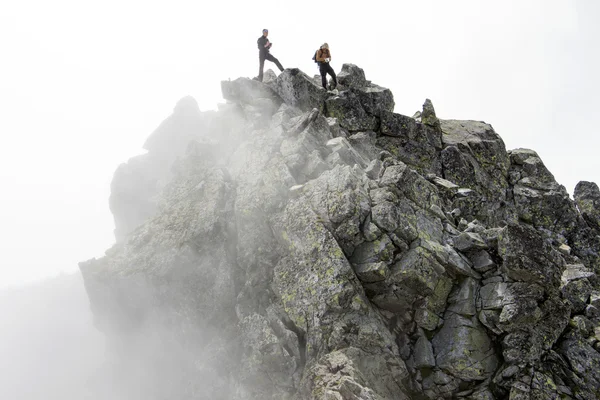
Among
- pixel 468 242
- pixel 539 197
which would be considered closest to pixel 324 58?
pixel 468 242

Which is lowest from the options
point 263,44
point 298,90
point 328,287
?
point 328,287

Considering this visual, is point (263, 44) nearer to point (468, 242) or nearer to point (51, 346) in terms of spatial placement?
point (468, 242)

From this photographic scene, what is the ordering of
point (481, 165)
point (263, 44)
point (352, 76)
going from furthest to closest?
point (352, 76) → point (481, 165) → point (263, 44)

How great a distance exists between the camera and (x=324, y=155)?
2420 cm

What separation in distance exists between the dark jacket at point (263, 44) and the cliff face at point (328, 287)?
24.1 feet

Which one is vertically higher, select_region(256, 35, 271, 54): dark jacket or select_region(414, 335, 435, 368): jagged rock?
select_region(256, 35, 271, 54): dark jacket

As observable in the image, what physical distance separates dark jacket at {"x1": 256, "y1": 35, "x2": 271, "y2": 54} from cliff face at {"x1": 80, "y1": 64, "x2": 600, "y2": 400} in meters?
7.35

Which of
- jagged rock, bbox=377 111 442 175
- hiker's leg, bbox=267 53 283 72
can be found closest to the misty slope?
hiker's leg, bbox=267 53 283 72

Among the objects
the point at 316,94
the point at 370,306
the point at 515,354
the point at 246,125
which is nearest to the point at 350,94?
the point at 316,94

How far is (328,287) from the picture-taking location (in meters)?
17.1

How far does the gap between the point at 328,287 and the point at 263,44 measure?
83.2 feet

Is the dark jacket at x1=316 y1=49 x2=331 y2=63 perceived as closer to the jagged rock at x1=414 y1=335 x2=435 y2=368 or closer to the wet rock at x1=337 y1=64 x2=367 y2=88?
the wet rock at x1=337 y1=64 x2=367 y2=88

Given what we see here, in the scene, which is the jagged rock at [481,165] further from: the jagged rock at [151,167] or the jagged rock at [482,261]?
the jagged rock at [151,167]

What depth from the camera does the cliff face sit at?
642 inches
